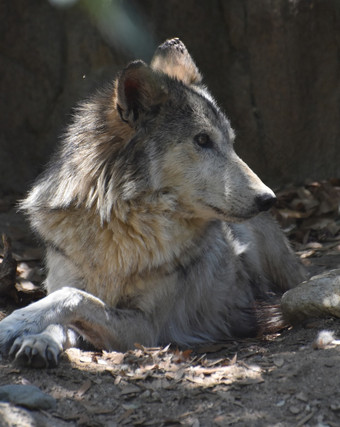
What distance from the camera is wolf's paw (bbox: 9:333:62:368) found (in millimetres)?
3916

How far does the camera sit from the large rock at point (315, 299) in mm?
4805

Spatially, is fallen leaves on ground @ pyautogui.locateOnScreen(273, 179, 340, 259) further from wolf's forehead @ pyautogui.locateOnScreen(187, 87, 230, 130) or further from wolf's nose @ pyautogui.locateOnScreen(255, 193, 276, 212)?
wolf's nose @ pyautogui.locateOnScreen(255, 193, 276, 212)

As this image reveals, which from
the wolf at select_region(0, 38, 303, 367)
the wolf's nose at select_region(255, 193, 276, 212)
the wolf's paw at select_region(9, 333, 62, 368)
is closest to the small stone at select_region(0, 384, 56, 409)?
the wolf's paw at select_region(9, 333, 62, 368)

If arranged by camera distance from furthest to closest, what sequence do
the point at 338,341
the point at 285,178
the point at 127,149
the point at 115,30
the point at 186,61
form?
the point at 285,178 < the point at 115,30 < the point at 186,61 < the point at 127,149 < the point at 338,341

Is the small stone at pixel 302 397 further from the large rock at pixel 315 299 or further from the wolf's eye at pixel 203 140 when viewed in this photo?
the wolf's eye at pixel 203 140

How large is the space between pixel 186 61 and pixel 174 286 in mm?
1921

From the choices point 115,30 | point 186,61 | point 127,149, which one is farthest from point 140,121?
point 115,30

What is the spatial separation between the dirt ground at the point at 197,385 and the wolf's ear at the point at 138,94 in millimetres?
1663

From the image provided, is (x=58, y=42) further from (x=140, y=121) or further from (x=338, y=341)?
(x=338, y=341)

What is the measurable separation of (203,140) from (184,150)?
18 centimetres

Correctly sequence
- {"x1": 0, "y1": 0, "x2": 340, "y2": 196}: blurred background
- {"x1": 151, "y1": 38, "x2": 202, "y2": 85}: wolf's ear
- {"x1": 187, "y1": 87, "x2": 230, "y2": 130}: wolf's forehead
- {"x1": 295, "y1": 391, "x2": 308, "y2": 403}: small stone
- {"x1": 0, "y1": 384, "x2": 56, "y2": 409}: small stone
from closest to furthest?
{"x1": 0, "y1": 384, "x2": 56, "y2": 409}: small stone → {"x1": 295, "y1": 391, "x2": 308, "y2": 403}: small stone → {"x1": 187, "y1": 87, "x2": 230, "y2": 130}: wolf's forehead → {"x1": 151, "y1": 38, "x2": 202, "y2": 85}: wolf's ear → {"x1": 0, "y1": 0, "x2": 340, "y2": 196}: blurred background

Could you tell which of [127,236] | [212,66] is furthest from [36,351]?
[212,66]

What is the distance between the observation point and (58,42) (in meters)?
8.14

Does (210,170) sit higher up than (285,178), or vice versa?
(210,170)
